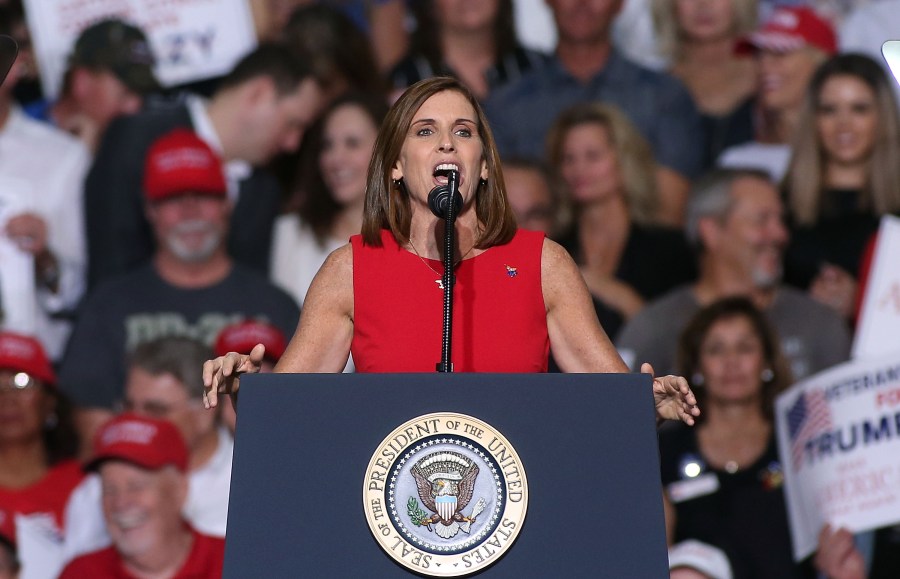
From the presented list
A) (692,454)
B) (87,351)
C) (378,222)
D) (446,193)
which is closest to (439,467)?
(446,193)

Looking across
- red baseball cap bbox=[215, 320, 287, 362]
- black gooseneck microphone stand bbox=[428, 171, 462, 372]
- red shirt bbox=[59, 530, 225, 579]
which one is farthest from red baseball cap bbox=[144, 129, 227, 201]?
black gooseneck microphone stand bbox=[428, 171, 462, 372]

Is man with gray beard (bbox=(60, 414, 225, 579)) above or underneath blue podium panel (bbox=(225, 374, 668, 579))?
above

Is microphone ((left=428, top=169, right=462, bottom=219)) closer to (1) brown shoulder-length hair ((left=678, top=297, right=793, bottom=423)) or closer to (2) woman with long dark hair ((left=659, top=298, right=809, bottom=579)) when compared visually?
(2) woman with long dark hair ((left=659, top=298, right=809, bottom=579))

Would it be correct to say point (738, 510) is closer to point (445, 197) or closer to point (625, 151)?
point (625, 151)

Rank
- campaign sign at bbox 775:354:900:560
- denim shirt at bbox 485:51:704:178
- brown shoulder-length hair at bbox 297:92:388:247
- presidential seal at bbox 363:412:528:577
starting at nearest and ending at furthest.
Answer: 1. presidential seal at bbox 363:412:528:577
2. campaign sign at bbox 775:354:900:560
3. brown shoulder-length hair at bbox 297:92:388:247
4. denim shirt at bbox 485:51:704:178

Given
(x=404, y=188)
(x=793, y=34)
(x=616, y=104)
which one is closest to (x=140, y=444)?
(x=404, y=188)

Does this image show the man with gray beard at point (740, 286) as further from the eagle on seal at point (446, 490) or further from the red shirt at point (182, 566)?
the eagle on seal at point (446, 490)

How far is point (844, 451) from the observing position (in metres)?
4.88

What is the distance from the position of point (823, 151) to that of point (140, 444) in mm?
3056

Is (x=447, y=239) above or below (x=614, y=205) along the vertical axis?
below

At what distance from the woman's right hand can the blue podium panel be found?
0.20 meters

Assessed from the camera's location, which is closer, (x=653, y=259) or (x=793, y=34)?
(x=653, y=259)

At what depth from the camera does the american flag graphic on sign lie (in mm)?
4973

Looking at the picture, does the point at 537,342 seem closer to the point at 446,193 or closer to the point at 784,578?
the point at 446,193
